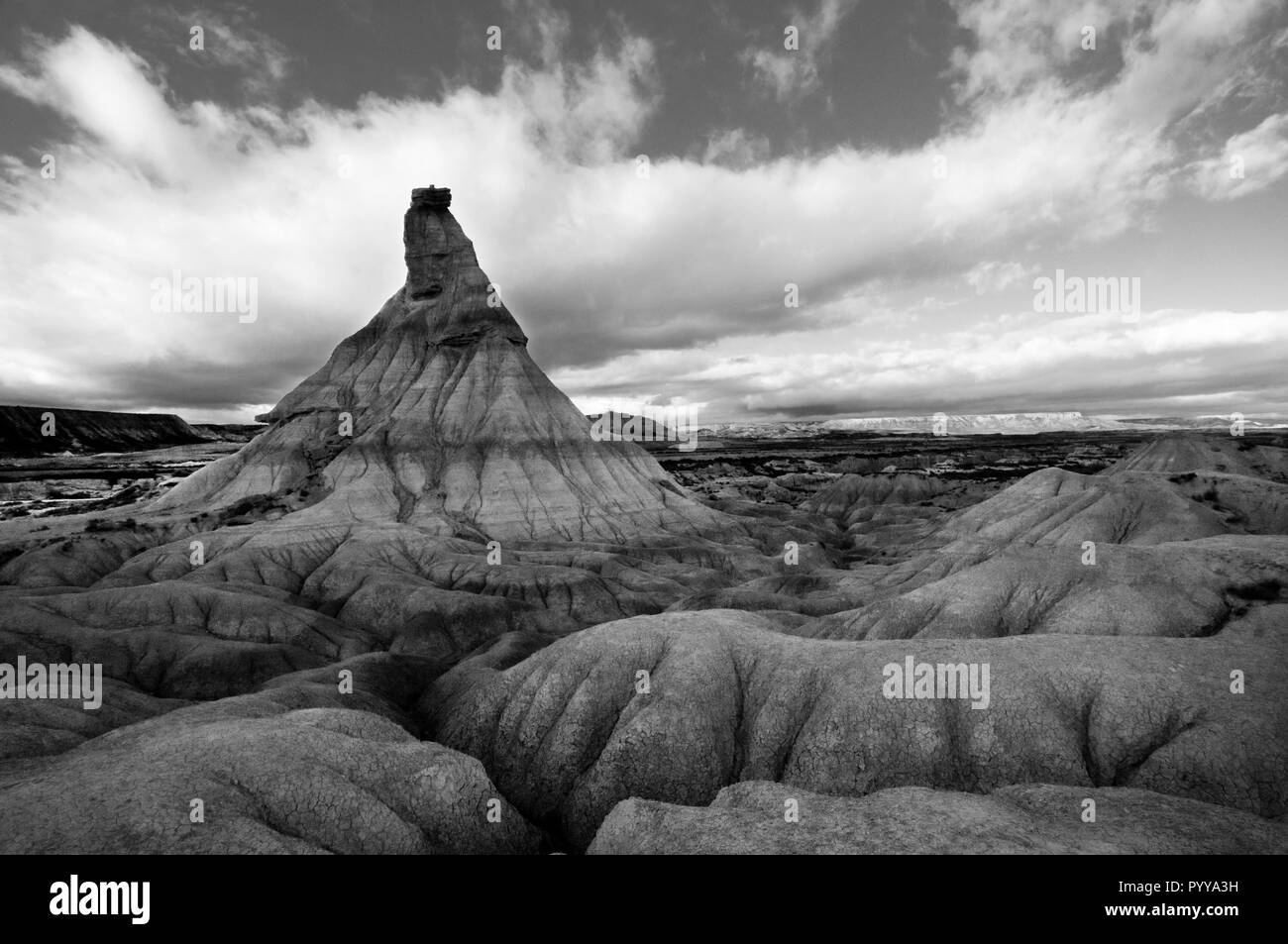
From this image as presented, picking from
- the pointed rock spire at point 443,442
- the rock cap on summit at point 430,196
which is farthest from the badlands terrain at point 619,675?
the rock cap on summit at point 430,196

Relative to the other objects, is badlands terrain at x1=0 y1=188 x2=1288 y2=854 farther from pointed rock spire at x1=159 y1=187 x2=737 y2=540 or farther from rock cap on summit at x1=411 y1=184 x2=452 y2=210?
rock cap on summit at x1=411 y1=184 x2=452 y2=210

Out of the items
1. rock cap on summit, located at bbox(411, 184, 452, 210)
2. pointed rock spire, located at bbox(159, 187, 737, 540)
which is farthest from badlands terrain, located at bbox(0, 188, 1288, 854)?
rock cap on summit, located at bbox(411, 184, 452, 210)

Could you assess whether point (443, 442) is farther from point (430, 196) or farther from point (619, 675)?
point (619, 675)

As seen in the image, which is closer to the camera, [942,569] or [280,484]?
[942,569]

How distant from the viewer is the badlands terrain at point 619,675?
595 inches

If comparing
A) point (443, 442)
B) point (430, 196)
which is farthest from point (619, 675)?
point (430, 196)

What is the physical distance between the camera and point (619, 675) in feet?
94.1

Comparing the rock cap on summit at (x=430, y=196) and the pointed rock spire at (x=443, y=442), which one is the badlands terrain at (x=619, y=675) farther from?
the rock cap on summit at (x=430, y=196)

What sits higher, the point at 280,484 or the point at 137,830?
the point at 280,484
